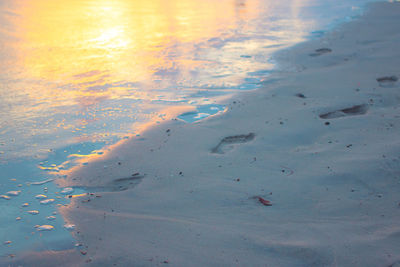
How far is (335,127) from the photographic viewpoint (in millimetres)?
4633

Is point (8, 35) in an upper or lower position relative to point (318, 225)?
upper

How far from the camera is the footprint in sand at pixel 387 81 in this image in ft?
20.3

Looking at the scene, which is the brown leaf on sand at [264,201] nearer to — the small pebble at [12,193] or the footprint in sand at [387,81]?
the small pebble at [12,193]

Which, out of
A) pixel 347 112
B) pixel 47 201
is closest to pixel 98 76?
pixel 47 201

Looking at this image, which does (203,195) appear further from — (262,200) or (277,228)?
(277,228)

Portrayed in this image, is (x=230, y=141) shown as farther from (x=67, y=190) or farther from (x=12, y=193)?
(x=12, y=193)

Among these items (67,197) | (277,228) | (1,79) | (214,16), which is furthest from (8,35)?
(277,228)

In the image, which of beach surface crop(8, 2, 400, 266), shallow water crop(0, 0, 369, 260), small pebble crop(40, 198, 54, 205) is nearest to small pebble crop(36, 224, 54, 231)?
shallow water crop(0, 0, 369, 260)

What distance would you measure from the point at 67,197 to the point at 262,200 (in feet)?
6.46

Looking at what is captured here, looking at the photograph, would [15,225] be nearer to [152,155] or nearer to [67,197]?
[67,197]

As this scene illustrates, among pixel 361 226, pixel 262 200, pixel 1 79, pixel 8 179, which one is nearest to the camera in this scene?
pixel 361 226

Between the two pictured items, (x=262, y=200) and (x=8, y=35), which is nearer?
(x=262, y=200)

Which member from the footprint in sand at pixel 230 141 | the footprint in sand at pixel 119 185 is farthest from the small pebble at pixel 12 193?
the footprint in sand at pixel 230 141

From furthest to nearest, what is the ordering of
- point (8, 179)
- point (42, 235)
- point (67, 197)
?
point (8, 179) → point (67, 197) → point (42, 235)
